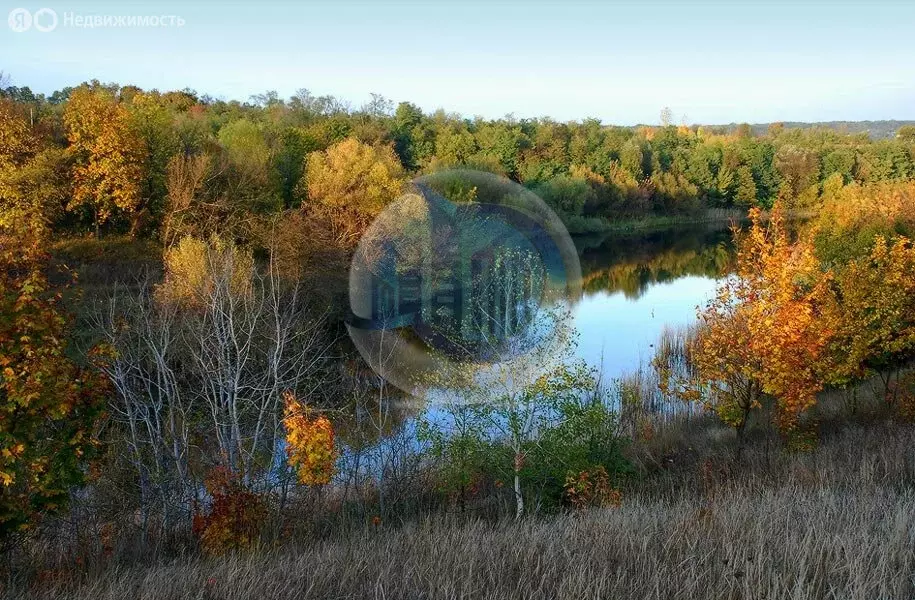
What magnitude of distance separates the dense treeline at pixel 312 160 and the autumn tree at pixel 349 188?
0.10m

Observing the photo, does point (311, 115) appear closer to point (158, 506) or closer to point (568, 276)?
point (568, 276)

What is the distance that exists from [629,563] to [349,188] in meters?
33.2

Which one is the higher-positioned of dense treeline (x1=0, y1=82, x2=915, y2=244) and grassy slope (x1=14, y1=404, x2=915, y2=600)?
dense treeline (x1=0, y1=82, x2=915, y2=244)

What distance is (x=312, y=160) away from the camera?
123ft

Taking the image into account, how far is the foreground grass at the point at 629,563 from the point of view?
3.84 metres

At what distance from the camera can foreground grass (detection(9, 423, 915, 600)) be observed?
12.6 feet

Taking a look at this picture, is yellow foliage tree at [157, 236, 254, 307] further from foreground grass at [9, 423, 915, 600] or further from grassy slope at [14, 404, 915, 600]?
foreground grass at [9, 423, 915, 600]

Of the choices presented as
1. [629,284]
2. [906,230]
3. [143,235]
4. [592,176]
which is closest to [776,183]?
[592,176]

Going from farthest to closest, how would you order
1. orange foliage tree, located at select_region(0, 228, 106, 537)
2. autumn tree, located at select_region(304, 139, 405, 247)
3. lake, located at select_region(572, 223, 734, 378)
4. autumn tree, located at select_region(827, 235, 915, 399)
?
autumn tree, located at select_region(304, 139, 405, 247)
lake, located at select_region(572, 223, 734, 378)
autumn tree, located at select_region(827, 235, 915, 399)
orange foliage tree, located at select_region(0, 228, 106, 537)

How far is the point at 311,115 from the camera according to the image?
65.1 metres

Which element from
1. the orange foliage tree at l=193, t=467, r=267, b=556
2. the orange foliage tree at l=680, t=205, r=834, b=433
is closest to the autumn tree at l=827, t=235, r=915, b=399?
the orange foliage tree at l=680, t=205, r=834, b=433

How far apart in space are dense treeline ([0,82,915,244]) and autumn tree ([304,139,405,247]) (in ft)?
0.34

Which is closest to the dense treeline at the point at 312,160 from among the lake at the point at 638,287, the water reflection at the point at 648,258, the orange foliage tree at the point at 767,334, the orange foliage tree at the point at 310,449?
the water reflection at the point at 648,258

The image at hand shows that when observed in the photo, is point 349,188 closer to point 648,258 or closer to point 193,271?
point 193,271
